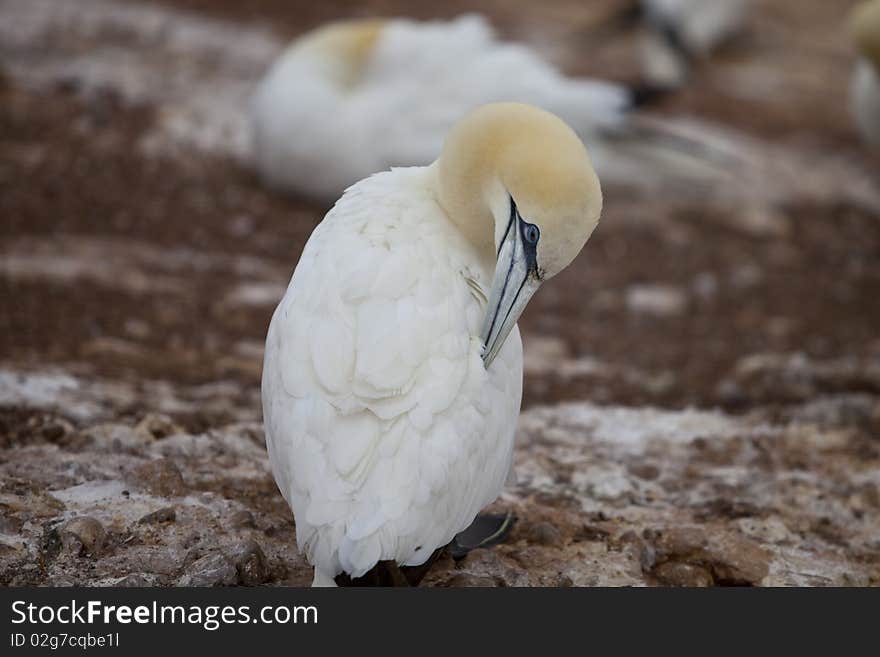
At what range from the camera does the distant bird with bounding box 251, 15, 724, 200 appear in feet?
23.6

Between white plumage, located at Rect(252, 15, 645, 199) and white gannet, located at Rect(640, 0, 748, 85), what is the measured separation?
279 cm

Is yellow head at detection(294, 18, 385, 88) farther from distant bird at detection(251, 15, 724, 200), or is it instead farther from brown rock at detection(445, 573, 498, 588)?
brown rock at detection(445, 573, 498, 588)

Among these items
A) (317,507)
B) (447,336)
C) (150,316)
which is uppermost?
(447,336)

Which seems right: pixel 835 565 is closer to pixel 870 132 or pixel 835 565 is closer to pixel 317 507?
pixel 317 507

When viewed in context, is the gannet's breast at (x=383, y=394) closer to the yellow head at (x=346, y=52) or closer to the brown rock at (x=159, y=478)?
the brown rock at (x=159, y=478)

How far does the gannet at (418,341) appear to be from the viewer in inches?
106

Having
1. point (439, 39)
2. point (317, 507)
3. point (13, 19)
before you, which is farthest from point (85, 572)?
point (13, 19)

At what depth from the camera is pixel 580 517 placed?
150 inches

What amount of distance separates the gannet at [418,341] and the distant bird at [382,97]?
377 centimetres

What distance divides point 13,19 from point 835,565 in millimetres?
6976

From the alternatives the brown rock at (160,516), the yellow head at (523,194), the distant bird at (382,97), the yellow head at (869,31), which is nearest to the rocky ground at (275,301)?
the brown rock at (160,516)

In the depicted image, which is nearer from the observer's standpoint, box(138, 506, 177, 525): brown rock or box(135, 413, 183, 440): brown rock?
box(138, 506, 177, 525): brown rock

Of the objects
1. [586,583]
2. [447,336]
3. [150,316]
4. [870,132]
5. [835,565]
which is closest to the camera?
[447,336]

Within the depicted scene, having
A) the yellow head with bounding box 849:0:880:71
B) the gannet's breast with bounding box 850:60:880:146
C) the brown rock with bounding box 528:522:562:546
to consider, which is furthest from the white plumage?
the brown rock with bounding box 528:522:562:546
